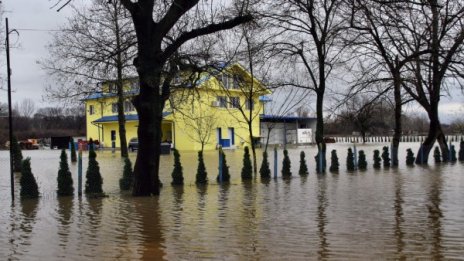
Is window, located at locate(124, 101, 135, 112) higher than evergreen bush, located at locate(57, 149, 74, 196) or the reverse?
higher

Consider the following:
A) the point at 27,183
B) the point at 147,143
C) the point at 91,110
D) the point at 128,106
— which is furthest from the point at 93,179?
the point at 91,110

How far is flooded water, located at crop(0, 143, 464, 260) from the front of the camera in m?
6.74

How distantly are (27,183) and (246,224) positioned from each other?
6850 millimetres

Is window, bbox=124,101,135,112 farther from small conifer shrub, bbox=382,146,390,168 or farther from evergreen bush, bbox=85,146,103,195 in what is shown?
evergreen bush, bbox=85,146,103,195

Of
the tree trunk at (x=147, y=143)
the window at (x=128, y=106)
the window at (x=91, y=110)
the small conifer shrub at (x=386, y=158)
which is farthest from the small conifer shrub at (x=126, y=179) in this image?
the window at (x=91, y=110)

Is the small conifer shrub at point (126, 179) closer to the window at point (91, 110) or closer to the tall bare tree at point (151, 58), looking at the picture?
the tall bare tree at point (151, 58)

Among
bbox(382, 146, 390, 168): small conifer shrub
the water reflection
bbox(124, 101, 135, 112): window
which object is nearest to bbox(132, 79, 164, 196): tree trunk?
the water reflection

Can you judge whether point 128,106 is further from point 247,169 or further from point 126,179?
point 126,179

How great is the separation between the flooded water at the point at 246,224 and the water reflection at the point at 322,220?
0.02 m

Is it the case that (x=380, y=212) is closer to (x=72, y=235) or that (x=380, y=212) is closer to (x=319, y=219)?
(x=319, y=219)


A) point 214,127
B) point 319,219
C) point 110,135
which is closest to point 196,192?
point 319,219

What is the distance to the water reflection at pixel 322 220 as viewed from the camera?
6.62 meters

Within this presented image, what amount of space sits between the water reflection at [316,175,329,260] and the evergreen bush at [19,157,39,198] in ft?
22.6

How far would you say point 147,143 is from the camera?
13.2 m
